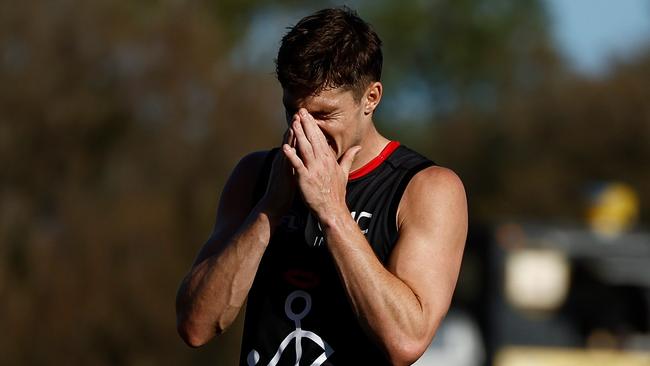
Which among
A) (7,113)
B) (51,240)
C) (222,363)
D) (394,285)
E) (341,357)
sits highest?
(394,285)

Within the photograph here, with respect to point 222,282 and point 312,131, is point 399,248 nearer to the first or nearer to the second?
point 312,131

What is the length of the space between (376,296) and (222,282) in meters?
0.59

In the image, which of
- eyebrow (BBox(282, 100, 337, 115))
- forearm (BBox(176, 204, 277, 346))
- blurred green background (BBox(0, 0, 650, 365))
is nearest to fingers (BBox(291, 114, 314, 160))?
eyebrow (BBox(282, 100, 337, 115))

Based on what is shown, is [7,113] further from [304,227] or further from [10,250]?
Answer: [304,227]

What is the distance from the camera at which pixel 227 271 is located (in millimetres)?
4730

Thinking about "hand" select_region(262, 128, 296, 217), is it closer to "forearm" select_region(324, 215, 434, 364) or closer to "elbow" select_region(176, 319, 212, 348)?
"forearm" select_region(324, 215, 434, 364)

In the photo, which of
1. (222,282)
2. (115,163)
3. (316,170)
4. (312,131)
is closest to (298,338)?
(222,282)

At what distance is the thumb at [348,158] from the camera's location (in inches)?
185

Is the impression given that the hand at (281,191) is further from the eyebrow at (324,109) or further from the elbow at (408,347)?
the elbow at (408,347)

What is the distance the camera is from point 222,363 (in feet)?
69.5

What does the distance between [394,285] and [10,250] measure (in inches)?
670

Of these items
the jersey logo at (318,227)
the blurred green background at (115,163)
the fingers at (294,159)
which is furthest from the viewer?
the blurred green background at (115,163)

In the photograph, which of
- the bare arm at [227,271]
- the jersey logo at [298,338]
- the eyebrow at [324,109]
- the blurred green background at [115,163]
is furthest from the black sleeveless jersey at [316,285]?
the blurred green background at [115,163]

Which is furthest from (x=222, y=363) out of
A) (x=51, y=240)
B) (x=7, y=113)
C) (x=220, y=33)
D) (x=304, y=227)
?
(x=304, y=227)
